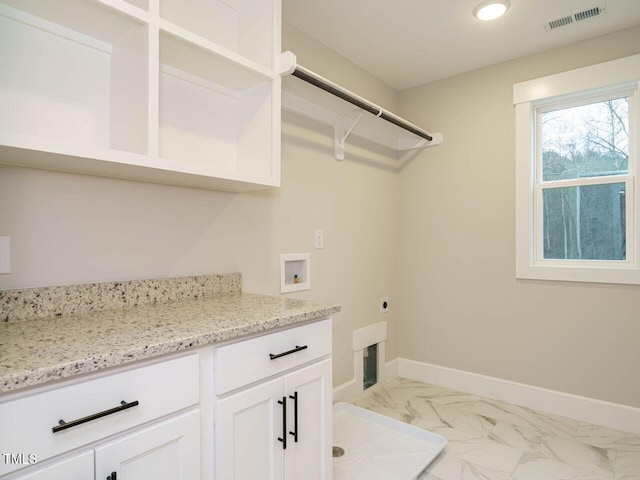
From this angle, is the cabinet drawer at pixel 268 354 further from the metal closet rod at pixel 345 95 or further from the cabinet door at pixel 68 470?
the metal closet rod at pixel 345 95

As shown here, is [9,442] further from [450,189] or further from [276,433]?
[450,189]

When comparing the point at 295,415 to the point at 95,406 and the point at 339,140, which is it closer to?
the point at 95,406

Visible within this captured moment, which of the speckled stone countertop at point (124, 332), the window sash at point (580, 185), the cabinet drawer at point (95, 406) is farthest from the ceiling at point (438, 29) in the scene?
the cabinet drawer at point (95, 406)

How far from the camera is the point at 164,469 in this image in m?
0.94

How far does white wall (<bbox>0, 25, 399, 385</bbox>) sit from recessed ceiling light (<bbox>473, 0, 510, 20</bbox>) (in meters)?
0.86

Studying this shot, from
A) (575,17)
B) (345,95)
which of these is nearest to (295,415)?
(345,95)

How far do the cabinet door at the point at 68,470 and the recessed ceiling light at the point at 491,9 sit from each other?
2.43 m

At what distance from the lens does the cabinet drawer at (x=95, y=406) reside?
0.72 m

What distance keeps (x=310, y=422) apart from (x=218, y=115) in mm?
1331

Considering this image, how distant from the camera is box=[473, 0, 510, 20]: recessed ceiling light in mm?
1910

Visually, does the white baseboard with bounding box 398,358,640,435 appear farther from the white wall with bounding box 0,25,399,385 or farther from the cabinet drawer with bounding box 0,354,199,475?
the cabinet drawer with bounding box 0,354,199,475

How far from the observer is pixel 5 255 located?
1.15 m

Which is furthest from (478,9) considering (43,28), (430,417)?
(430,417)

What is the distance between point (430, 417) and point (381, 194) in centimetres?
158
